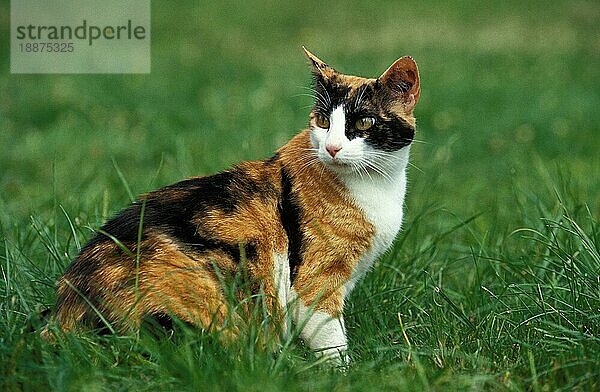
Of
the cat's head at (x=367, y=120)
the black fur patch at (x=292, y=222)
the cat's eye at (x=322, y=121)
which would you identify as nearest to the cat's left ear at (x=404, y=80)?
the cat's head at (x=367, y=120)

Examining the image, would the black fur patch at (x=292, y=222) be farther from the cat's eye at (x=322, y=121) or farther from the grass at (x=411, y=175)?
the grass at (x=411, y=175)

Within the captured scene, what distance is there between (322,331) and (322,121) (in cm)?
93

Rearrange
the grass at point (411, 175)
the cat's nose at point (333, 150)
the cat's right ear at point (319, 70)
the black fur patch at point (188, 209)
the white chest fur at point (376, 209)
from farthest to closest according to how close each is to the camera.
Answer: the cat's right ear at point (319, 70) < the white chest fur at point (376, 209) < the cat's nose at point (333, 150) < the black fur patch at point (188, 209) < the grass at point (411, 175)

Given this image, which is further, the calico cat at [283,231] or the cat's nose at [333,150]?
the cat's nose at [333,150]

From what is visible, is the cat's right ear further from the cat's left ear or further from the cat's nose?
the cat's nose

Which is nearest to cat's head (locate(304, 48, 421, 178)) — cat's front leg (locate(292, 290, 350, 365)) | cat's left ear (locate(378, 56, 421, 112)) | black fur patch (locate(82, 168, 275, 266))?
cat's left ear (locate(378, 56, 421, 112))

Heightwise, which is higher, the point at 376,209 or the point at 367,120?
the point at 367,120

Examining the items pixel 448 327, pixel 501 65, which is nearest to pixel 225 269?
pixel 448 327

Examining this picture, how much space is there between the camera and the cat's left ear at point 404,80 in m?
3.85

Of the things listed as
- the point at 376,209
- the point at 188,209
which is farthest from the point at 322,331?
the point at 188,209

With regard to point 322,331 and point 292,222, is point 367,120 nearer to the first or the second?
point 292,222

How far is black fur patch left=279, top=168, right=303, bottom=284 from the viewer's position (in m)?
3.76

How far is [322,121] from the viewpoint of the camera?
13.0ft

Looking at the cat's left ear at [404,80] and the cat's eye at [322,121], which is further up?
the cat's left ear at [404,80]
